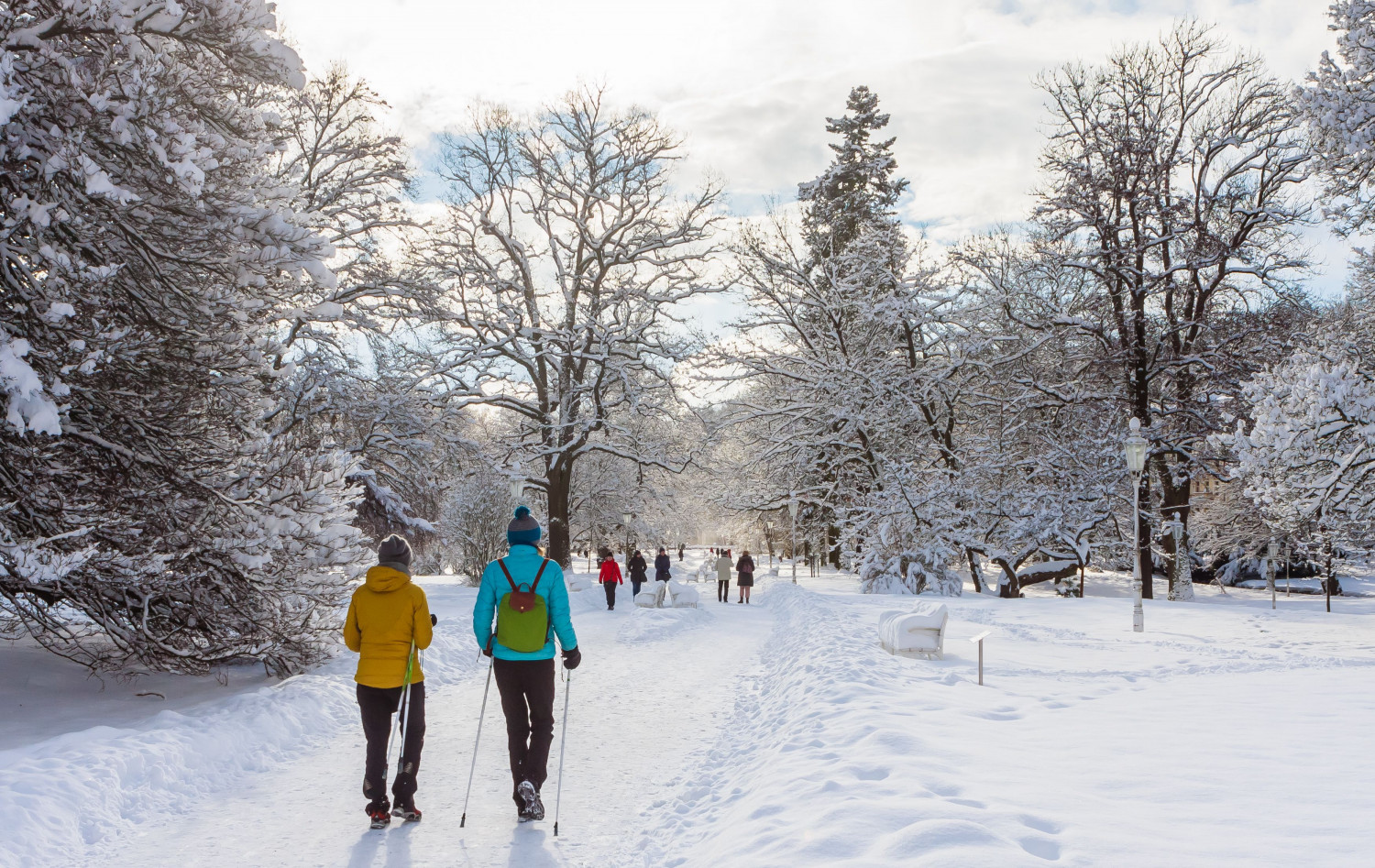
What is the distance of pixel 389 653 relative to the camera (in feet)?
19.1

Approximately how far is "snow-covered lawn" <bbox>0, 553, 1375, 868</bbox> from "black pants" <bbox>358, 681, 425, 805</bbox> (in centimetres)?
26

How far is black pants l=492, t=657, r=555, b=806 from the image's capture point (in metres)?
5.84

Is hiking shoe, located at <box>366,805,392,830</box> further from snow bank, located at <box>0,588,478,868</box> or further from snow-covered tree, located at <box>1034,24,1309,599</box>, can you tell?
snow-covered tree, located at <box>1034,24,1309,599</box>

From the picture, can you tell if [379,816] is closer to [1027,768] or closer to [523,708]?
[523,708]

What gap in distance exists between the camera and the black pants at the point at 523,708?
584 cm

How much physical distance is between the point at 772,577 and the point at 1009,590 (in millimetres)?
12017

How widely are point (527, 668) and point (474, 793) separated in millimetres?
1410

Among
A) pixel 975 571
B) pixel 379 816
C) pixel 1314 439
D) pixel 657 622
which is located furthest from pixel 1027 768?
pixel 975 571

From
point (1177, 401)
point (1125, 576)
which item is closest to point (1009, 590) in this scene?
point (1177, 401)

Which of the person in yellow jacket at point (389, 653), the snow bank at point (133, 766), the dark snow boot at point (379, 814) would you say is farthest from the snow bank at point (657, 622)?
the dark snow boot at point (379, 814)

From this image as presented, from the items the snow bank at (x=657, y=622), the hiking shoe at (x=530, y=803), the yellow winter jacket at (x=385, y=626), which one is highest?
the yellow winter jacket at (x=385, y=626)

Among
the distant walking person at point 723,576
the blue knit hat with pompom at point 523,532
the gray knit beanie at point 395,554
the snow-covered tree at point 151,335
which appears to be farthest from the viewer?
the distant walking person at point 723,576

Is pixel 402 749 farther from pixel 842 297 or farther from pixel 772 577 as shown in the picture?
pixel 772 577

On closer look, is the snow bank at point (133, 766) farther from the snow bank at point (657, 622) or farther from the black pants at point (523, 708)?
the snow bank at point (657, 622)
